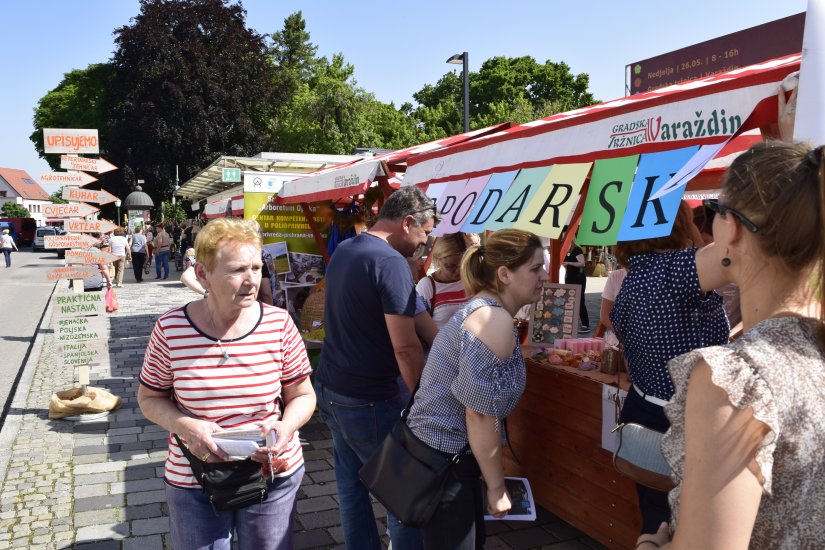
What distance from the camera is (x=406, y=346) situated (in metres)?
2.73

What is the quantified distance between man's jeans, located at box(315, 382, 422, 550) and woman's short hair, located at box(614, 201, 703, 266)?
1178 mm

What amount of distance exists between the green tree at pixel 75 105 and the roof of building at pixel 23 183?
216 ft

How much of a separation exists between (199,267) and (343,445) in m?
1.12

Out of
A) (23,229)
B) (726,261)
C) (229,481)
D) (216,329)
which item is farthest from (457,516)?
(23,229)

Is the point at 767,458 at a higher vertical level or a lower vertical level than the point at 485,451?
higher

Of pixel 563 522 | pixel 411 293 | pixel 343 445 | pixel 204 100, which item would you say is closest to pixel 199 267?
pixel 411 293

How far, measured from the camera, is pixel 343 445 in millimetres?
2945

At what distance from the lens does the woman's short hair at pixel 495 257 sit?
93.6 inches

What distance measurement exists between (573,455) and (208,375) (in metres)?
2.26

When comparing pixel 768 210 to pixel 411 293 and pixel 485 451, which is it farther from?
pixel 411 293

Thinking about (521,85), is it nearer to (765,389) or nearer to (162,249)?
(162,249)

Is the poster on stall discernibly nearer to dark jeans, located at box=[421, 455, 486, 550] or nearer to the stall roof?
dark jeans, located at box=[421, 455, 486, 550]

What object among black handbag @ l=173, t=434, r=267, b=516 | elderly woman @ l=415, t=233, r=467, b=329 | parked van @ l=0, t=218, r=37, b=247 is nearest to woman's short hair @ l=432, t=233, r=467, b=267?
elderly woman @ l=415, t=233, r=467, b=329

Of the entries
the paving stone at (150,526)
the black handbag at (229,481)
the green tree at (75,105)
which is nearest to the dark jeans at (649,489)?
the black handbag at (229,481)
